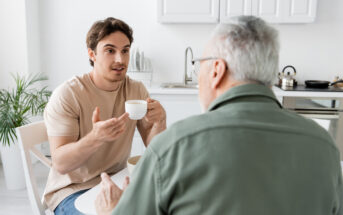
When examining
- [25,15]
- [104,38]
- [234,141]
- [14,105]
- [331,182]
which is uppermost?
[25,15]

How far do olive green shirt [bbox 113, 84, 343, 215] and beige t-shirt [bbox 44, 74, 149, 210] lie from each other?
82cm

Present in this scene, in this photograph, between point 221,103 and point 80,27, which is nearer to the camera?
point 221,103

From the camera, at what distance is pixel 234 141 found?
26.2 inches

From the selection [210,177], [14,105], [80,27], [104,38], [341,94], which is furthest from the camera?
[80,27]

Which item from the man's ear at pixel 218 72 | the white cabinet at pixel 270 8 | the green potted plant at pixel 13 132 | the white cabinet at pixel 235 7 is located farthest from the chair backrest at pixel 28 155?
the white cabinet at pixel 270 8

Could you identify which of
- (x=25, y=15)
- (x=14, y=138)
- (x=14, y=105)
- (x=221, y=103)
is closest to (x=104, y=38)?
(x=221, y=103)

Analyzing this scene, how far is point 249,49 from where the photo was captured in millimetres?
770

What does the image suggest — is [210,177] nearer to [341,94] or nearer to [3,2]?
[341,94]

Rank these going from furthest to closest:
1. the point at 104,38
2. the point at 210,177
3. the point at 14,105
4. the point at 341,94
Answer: the point at 341,94, the point at 14,105, the point at 104,38, the point at 210,177

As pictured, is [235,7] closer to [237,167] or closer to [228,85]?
[228,85]

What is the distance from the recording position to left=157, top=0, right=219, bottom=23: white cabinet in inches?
120

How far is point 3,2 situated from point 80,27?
0.75 metres

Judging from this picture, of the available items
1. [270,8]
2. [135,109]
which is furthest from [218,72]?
[270,8]

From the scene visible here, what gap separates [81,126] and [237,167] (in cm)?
105
